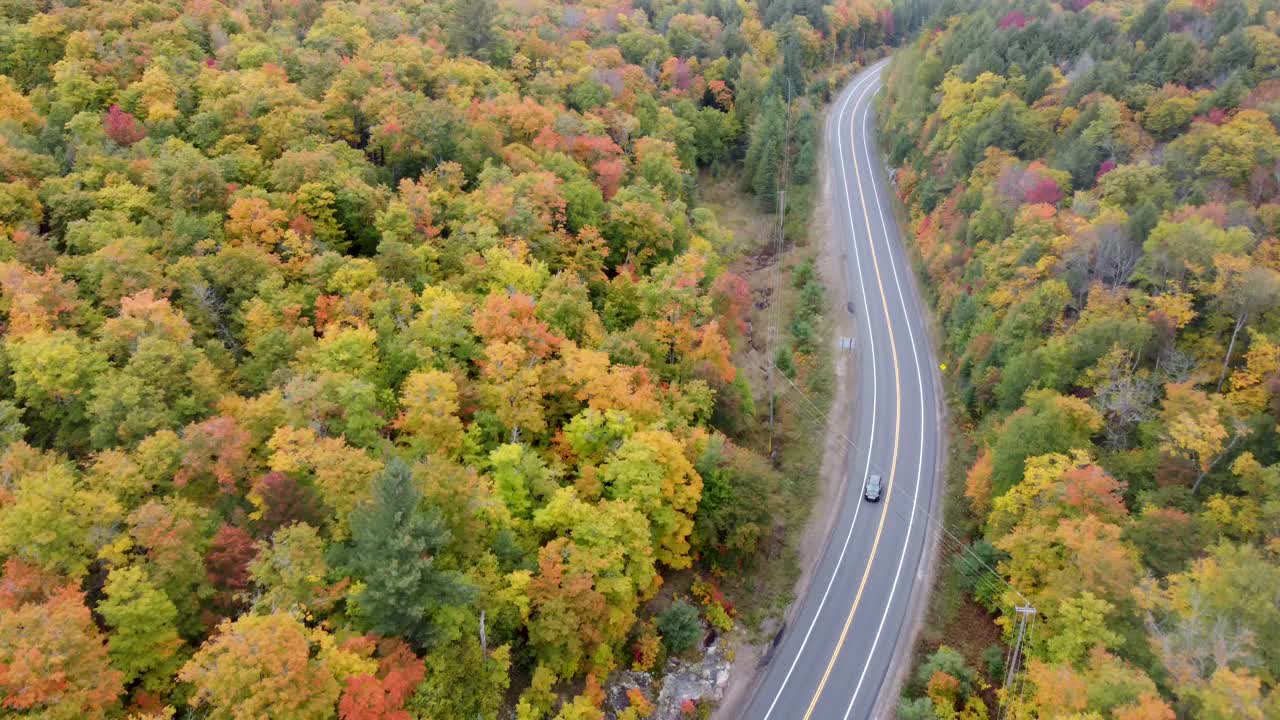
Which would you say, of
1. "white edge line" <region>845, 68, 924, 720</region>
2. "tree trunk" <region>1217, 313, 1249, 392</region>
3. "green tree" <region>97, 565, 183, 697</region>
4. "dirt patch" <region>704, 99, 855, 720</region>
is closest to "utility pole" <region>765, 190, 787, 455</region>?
"dirt patch" <region>704, 99, 855, 720</region>

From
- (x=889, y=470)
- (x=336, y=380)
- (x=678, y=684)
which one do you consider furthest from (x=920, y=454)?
(x=336, y=380)

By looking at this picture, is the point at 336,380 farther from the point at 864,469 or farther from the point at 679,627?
the point at 864,469

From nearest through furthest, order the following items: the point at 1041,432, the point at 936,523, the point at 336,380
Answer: the point at 336,380, the point at 1041,432, the point at 936,523

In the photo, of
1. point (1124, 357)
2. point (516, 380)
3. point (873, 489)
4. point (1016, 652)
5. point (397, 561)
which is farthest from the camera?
point (873, 489)

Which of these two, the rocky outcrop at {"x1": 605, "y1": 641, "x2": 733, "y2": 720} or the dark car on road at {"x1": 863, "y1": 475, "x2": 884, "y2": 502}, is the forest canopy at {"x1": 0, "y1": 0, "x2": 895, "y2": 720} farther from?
the dark car on road at {"x1": 863, "y1": 475, "x2": 884, "y2": 502}

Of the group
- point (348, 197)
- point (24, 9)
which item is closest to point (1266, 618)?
point (348, 197)

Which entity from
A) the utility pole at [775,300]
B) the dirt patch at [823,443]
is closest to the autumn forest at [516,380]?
the utility pole at [775,300]

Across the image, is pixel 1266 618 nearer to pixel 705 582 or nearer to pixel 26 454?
pixel 705 582
